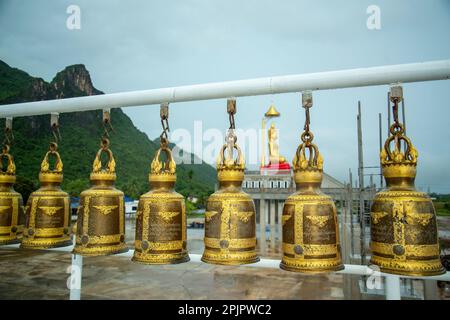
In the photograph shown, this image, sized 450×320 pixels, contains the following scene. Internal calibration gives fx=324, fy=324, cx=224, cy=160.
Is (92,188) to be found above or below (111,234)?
above

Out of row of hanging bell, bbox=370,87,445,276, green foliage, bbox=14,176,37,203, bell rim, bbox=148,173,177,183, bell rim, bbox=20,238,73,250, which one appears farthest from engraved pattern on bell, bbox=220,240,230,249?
green foliage, bbox=14,176,37,203

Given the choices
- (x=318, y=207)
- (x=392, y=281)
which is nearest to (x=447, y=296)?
(x=392, y=281)

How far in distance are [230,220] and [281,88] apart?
117 cm

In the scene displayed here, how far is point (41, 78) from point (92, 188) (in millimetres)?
86552

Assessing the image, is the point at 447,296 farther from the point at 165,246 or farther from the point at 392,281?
the point at 165,246

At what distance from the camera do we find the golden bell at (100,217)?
9.11 ft

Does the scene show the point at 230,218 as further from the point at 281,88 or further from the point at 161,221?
the point at 281,88

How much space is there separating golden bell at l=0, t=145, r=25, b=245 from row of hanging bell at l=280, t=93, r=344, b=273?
2.84 meters

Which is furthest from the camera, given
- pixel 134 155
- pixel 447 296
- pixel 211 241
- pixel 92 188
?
→ pixel 134 155

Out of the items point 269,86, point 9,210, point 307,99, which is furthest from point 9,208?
point 307,99

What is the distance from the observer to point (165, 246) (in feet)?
8.52

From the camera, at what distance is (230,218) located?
2.48 m

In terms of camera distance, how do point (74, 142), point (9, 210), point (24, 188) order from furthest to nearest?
point (74, 142) < point (24, 188) < point (9, 210)

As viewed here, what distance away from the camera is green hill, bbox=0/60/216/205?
48812 mm
